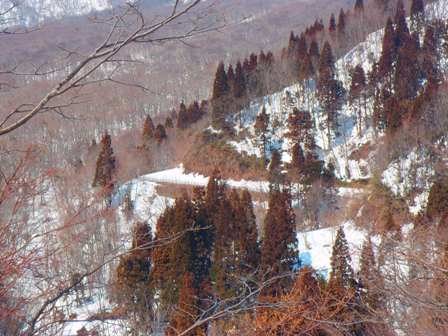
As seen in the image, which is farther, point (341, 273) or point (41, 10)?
point (341, 273)

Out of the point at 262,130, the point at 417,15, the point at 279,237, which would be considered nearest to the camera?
the point at 279,237

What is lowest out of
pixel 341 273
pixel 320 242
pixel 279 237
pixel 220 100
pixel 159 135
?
pixel 320 242

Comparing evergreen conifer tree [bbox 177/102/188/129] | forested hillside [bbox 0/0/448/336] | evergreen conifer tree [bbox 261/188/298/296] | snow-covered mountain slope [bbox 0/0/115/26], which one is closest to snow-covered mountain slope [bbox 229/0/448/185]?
forested hillside [bbox 0/0/448/336]

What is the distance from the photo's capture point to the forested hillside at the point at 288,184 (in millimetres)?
6508

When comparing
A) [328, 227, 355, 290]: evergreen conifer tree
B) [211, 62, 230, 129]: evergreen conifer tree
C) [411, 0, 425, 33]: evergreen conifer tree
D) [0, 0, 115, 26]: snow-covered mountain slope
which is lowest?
[328, 227, 355, 290]: evergreen conifer tree

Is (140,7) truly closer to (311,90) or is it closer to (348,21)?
(311,90)

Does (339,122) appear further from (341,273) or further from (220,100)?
(341,273)

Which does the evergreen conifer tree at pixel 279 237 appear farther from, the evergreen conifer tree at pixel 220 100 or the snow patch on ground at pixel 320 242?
the evergreen conifer tree at pixel 220 100

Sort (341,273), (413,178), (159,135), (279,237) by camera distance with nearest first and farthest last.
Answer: (341,273), (279,237), (413,178), (159,135)

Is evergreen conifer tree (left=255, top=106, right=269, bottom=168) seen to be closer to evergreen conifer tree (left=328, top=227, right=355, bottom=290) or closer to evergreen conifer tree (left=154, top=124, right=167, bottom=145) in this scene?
evergreen conifer tree (left=154, top=124, right=167, bottom=145)

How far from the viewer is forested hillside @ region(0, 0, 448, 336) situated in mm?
6508

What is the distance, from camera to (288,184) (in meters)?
23.5

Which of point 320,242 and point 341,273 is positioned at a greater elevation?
point 341,273

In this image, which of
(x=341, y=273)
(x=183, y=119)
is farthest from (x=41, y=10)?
(x=183, y=119)
